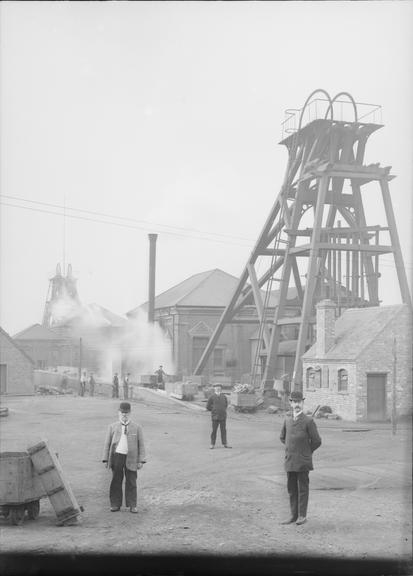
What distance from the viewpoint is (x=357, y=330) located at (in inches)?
1032

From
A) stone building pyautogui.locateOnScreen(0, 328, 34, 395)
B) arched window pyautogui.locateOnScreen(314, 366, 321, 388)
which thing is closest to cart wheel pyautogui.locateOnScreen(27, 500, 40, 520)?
arched window pyautogui.locateOnScreen(314, 366, 321, 388)

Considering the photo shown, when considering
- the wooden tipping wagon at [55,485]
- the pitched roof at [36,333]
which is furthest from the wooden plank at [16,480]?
the pitched roof at [36,333]

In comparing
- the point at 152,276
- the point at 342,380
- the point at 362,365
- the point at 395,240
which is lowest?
the point at 342,380

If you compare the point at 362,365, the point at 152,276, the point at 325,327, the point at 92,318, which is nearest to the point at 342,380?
the point at 362,365

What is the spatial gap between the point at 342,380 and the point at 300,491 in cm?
1684

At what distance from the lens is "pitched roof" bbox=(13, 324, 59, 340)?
7031cm

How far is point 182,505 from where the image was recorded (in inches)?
399

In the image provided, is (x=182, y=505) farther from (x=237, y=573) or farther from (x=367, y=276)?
(x=367, y=276)

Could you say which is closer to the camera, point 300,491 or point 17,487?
point 17,487

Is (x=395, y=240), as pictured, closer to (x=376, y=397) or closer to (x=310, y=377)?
(x=310, y=377)

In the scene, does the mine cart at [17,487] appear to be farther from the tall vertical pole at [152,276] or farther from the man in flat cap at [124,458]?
the tall vertical pole at [152,276]

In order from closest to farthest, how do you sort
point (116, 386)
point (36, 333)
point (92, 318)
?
point (116, 386) < point (92, 318) < point (36, 333)

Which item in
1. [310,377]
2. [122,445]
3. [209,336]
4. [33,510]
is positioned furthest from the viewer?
[209,336]

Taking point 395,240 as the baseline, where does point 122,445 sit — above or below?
below
